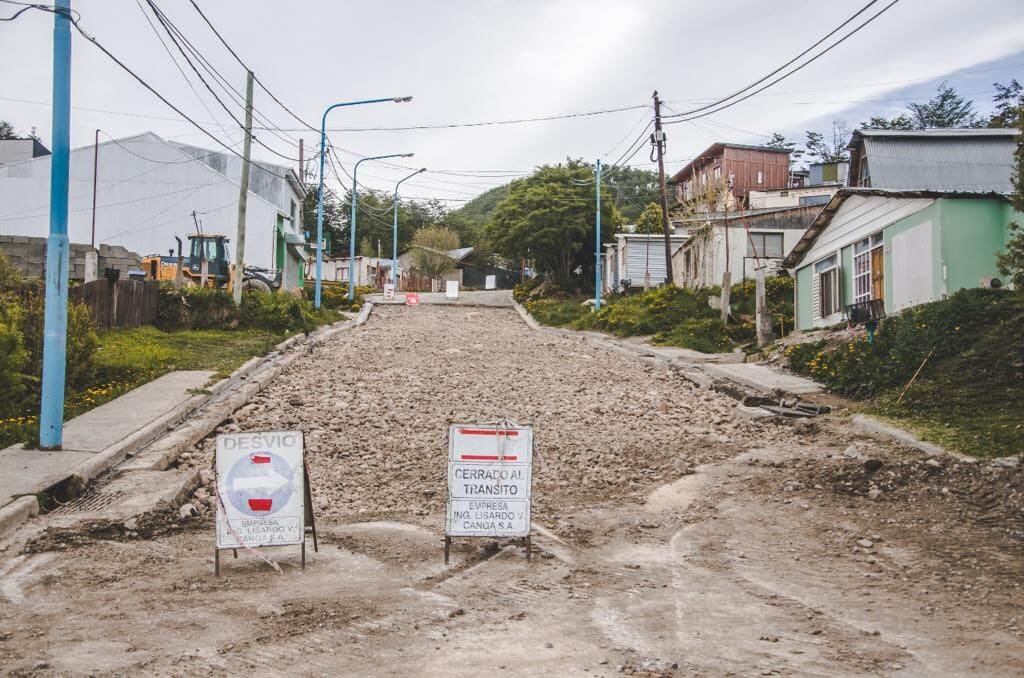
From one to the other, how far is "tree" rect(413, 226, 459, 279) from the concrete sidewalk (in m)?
62.3

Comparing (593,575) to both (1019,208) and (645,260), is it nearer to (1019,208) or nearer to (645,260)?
(1019,208)

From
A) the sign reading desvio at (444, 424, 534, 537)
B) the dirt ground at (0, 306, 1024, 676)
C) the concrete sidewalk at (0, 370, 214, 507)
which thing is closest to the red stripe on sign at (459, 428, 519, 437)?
the sign reading desvio at (444, 424, 534, 537)

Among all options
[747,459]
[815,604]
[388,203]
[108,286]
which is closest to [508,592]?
[815,604]

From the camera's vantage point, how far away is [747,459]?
9.74 metres

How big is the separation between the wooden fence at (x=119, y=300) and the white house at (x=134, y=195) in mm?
20724

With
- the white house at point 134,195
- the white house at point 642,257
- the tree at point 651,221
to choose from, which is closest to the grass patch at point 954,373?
the white house at point 642,257

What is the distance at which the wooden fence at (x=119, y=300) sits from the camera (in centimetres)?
1789

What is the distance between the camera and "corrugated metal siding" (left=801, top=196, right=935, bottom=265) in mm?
18853

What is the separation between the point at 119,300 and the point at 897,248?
57.0 feet

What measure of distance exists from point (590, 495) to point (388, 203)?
91.6 m

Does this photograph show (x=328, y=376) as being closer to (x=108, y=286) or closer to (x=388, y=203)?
(x=108, y=286)

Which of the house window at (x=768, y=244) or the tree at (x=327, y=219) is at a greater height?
Answer: the tree at (x=327, y=219)

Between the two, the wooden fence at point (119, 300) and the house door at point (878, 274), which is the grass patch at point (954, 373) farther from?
the wooden fence at point (119, 300)

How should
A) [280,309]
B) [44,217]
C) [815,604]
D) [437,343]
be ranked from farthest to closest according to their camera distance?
[44,217] < [280,309] < [437,343] < [815,604]
